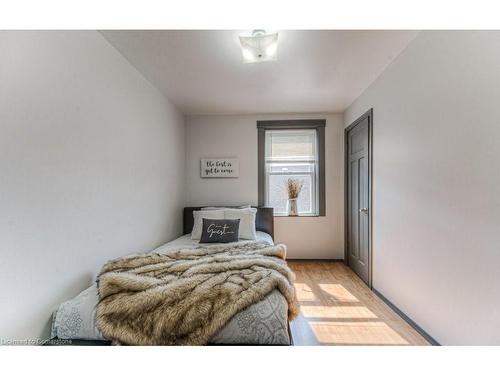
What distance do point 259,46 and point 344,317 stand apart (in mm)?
2430

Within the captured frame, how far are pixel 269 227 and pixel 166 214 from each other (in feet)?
4.91

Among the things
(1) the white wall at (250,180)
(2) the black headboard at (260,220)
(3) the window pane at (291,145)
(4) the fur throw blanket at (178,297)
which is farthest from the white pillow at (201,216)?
(4) the fur throw blanket at (178,297)

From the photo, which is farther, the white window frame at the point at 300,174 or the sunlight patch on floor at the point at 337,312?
the white window frame at the point at 300,174

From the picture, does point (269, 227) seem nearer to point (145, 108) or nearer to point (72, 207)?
point (145, 108)

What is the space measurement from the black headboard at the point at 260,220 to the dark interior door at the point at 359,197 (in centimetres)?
117

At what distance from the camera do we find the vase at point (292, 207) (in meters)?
3.83

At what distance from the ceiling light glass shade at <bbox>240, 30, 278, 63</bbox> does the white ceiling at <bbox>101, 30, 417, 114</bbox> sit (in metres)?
0.07

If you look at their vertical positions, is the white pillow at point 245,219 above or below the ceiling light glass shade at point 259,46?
below

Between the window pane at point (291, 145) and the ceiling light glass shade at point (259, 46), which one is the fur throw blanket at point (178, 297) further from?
the window pane at point (291, 145)

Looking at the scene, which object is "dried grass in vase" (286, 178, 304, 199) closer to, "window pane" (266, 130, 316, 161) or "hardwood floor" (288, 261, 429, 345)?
"window pane" (266, 130, 316, 161)

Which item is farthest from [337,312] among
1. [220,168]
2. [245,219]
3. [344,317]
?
[220,168]

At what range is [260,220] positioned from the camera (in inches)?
141

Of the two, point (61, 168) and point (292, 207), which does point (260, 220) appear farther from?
point (61, 168)

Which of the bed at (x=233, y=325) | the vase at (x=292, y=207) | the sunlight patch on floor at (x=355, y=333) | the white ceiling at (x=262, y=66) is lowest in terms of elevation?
the sunlight patch on floor at (x=355, y=333)
